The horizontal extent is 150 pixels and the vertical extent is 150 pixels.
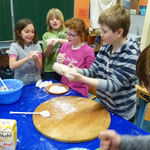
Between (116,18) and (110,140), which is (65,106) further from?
(116,18)

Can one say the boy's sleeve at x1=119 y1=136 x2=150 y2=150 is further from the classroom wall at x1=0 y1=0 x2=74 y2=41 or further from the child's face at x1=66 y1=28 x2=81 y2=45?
the classroom wall at x1=0 y1=0 x2=74 y2=41

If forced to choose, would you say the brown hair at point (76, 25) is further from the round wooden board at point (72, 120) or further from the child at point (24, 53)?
the round wooden board at point (72, 120)

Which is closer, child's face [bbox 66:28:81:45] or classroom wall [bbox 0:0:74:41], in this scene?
child's face [bbox 66:28:81:45]

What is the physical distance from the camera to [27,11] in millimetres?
3463

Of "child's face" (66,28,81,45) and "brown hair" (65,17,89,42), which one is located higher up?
"brown hair" (65,17,89,42)

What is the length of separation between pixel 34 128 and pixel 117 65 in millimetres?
746

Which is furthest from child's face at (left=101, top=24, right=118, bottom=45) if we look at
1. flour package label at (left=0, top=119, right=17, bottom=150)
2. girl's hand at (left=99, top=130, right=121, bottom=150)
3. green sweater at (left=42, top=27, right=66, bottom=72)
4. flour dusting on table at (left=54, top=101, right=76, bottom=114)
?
green sweater at (left=42, top=27, right=66, bottom=72)

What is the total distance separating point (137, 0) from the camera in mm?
4652

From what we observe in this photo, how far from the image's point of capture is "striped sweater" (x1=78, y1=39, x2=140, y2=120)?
1.13 meters

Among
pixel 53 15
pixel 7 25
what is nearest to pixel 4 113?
pixel 53 15

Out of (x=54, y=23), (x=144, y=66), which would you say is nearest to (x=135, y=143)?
(x=144, y=66)

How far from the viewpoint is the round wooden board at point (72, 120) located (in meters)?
0.98

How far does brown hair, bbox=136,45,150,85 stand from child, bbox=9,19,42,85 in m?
1.17

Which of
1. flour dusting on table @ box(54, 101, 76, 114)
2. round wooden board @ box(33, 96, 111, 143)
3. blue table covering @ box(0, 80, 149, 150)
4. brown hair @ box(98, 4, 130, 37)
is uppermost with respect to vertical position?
brown hair @ box(98, 4, 130, 37)
